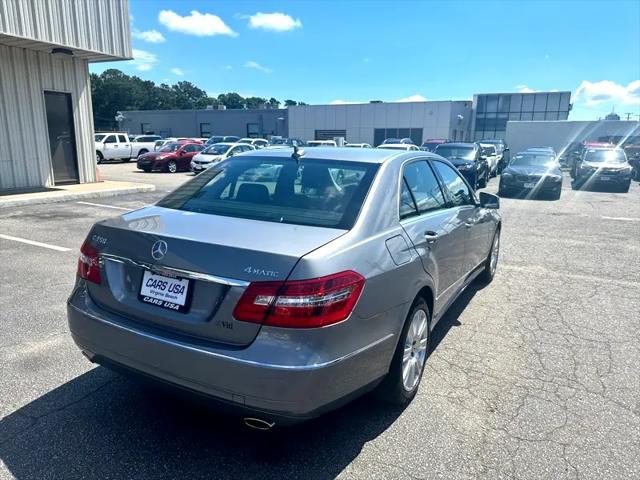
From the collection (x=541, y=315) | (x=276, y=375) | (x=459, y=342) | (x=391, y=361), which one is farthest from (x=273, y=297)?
(x=541, y=315)

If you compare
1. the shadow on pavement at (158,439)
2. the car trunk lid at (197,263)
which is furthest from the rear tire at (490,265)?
the car trunk lid at (197,263)

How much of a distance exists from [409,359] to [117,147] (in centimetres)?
3028

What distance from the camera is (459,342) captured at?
160 inches

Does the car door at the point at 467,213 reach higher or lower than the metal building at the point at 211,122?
lower

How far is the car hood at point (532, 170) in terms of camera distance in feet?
50.2

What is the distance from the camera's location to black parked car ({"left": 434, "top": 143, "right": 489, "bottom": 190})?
16070mm

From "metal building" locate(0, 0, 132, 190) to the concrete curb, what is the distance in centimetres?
172

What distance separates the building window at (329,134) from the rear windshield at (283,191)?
44.0m

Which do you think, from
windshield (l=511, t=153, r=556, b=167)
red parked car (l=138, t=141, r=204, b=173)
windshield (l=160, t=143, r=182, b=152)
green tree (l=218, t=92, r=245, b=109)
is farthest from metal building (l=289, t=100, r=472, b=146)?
green tree (l=218, t=92, r=245, b=109)

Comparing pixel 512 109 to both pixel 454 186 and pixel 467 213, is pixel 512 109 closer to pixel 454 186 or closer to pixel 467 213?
pixel 454 186

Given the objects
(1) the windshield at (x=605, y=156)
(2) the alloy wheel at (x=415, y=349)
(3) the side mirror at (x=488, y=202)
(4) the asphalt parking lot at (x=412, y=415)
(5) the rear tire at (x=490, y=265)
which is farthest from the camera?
(1) the windshield at (x=605, y=156)

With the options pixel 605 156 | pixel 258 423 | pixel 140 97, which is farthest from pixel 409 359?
pixel 140 97

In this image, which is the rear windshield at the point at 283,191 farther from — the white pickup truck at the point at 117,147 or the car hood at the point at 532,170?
the white pickup truck at the point at 117,147

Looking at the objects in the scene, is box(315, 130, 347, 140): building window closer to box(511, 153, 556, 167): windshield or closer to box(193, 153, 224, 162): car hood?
box(193, 153, 224, 162): car hood
